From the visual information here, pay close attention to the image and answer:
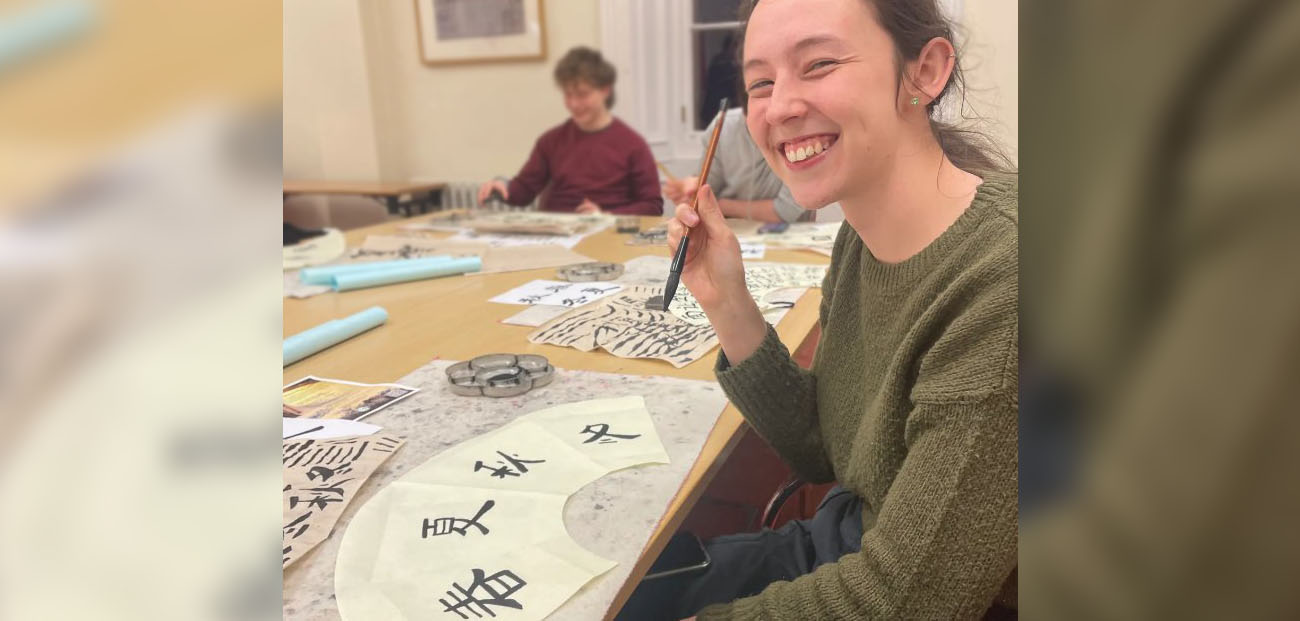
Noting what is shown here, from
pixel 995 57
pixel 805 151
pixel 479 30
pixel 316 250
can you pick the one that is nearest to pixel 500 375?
pixel 805 151

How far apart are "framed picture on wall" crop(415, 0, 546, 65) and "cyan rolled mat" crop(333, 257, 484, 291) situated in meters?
2.03

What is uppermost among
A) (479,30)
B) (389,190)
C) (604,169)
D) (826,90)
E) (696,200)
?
(479,30)

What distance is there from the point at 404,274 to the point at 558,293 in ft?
1.01

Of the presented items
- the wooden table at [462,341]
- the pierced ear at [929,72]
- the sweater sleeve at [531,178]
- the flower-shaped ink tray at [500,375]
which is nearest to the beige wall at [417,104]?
the sweater sleeve at [531,178]

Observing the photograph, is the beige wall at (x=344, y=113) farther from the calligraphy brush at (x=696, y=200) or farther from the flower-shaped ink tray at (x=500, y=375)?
the calligraphy brush at (x=696, y=200)

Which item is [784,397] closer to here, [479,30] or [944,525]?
[944,525]

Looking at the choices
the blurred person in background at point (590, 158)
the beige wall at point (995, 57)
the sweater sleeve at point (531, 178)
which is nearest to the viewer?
the beige wall at point (995, 57)

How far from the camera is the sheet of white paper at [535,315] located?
1146 mm

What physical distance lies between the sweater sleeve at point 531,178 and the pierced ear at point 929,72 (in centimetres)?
224

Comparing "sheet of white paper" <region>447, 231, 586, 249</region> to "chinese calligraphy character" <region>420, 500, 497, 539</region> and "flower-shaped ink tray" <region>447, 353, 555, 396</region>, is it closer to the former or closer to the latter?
"flower-shaped ink tray" <region>447, 353, 555, 396</region>

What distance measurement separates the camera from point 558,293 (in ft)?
4.30

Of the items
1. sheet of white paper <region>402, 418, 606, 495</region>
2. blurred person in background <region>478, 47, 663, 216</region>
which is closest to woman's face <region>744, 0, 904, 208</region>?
sheet of white paper <region>402, 418, 606, 495</region>
